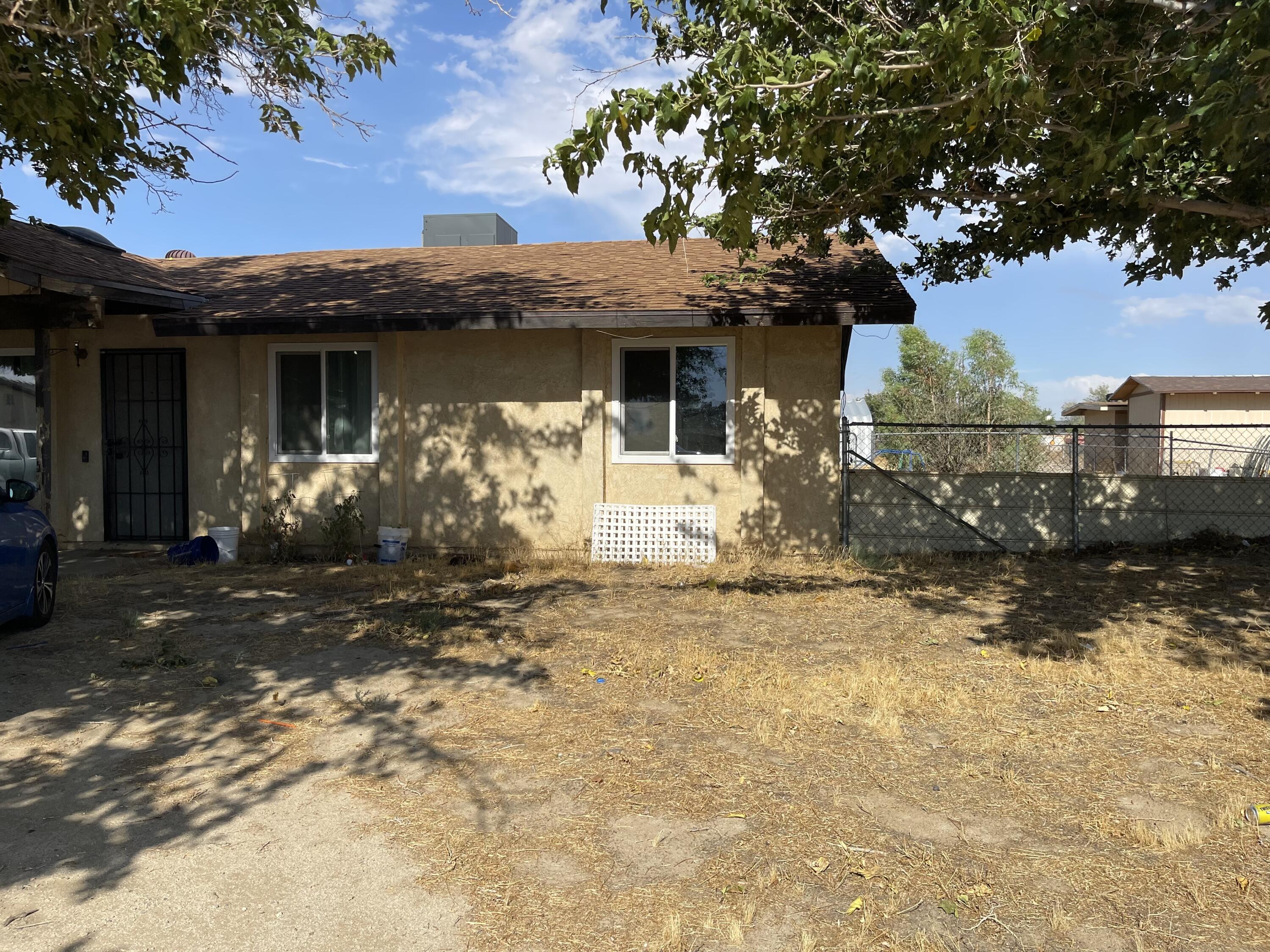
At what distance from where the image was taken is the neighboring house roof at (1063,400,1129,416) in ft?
114

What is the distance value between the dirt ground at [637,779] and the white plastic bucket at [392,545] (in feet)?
9.16

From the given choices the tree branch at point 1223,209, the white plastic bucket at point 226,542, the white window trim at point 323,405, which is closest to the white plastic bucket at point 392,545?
the white window trim at point 323,405

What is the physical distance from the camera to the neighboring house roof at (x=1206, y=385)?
2728cm

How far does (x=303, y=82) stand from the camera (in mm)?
7066

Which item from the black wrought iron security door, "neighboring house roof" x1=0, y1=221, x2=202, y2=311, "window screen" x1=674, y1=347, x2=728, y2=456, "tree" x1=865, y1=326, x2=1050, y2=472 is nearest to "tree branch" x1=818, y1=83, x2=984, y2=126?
"window screen" x1=674, y1=347, x2=728, y2=456

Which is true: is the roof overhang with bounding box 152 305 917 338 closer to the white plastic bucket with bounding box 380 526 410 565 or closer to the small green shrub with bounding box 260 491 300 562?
the small green shrub with bounding box 260 491 300 562

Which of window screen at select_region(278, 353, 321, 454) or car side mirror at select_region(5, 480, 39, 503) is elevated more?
window screen at select_region(278, 353, 321, 454)

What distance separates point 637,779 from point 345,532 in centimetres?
740

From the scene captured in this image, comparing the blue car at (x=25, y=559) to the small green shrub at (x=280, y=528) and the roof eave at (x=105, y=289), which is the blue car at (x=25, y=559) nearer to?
the roof eave at (x=105, y=289)

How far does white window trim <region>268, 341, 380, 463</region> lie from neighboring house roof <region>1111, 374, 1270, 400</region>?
25.4 metres

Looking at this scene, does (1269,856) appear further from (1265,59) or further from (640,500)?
(640,500)

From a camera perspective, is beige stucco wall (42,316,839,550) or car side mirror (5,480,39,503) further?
beige stucco wall (42,316,839,550)

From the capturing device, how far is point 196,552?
35.0 ft

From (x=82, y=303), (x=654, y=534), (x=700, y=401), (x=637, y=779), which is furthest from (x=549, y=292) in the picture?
(x=637, y=779)
